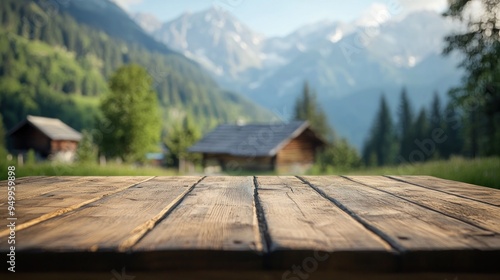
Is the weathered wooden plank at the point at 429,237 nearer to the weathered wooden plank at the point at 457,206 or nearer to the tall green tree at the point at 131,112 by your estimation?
the weathered wooden plank at the point at 457,206

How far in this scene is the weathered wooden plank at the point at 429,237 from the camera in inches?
36.6

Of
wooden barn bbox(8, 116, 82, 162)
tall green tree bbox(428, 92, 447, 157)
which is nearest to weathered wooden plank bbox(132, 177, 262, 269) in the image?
wooden barn bbox(8, 116, 82, 162)

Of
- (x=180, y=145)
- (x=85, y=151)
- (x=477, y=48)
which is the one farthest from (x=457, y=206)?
(x=180, y=145)

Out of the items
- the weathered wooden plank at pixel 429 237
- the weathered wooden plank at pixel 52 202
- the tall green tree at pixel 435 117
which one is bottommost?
the weathered wooden plank at pixel 429 237

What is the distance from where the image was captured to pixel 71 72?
105 meters

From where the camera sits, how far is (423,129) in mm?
49000

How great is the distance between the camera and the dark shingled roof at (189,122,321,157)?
23298 mm

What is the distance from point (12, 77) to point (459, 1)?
94.1 metres

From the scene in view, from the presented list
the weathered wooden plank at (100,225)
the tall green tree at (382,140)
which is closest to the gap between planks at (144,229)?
the weathered wooden plank at (100,225)

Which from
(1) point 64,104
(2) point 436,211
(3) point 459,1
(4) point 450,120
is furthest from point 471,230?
(1) point 64,104

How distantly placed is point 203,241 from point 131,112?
24.3 metres

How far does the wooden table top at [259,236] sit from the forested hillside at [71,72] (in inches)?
2825

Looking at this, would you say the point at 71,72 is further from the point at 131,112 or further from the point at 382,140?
the point at 131,112

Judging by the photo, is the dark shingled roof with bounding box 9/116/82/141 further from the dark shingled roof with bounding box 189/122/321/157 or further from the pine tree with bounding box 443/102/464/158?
the pine tree with bounding box 443/102/464/158
